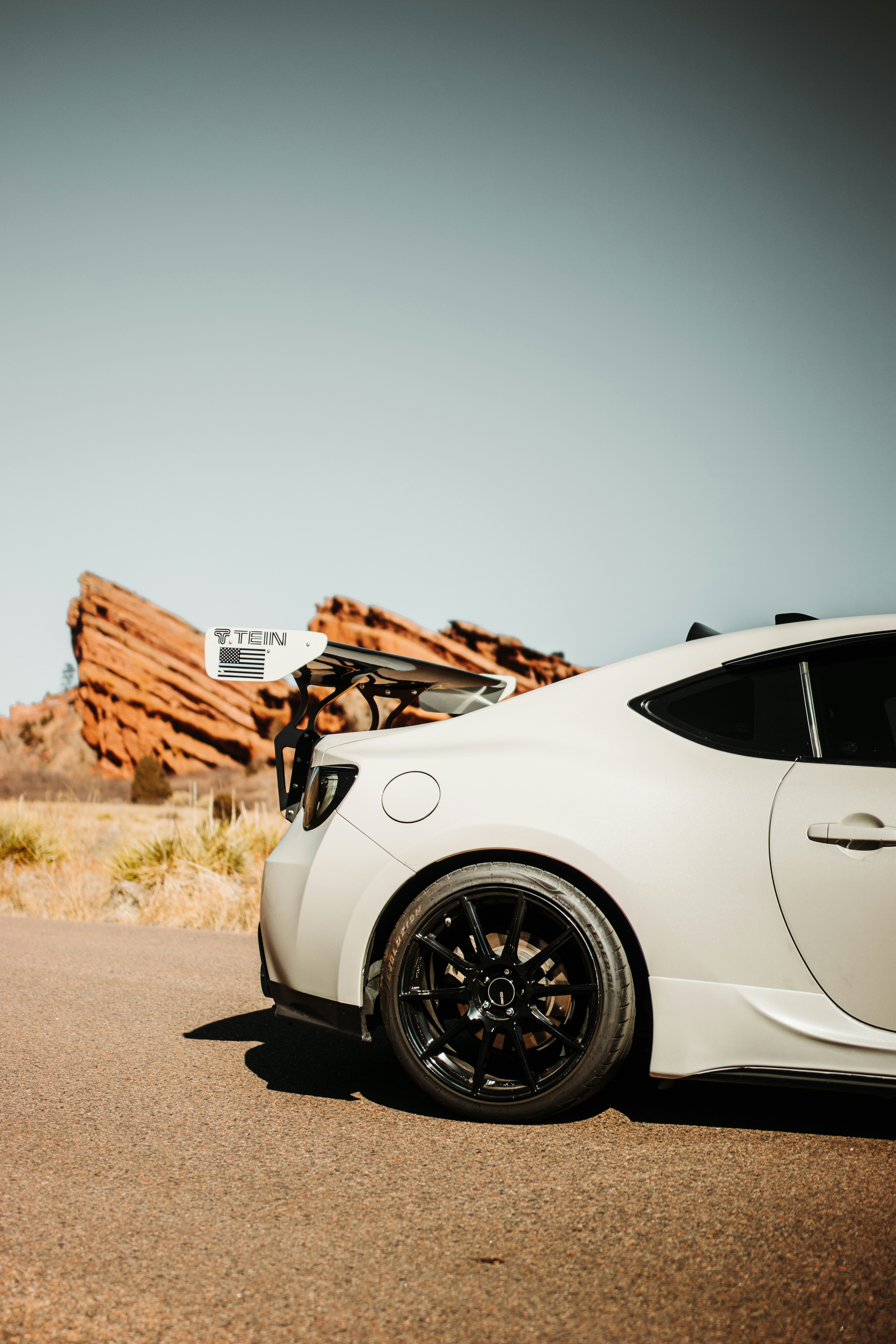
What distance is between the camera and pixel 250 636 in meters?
3.81

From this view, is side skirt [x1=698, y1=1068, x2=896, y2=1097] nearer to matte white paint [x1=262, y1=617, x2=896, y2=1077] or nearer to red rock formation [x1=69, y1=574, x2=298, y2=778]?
matte white paint [x1=262, y1=617, x2=896, y2=1077]

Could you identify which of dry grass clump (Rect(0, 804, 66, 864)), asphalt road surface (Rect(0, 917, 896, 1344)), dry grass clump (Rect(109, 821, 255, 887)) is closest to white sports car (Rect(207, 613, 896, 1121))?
asphalt road surface (Rect(0, 917, 896, 1344))

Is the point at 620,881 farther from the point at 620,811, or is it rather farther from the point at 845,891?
the point at 845,891

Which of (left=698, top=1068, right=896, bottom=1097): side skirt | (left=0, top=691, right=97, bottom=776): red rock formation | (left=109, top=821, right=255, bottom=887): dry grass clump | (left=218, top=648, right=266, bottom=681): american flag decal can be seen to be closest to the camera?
(left=698, top=1068, right=896, bottom=1097): side skirt

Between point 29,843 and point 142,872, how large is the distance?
2.05 m

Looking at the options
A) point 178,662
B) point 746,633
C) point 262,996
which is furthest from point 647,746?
point 178,662

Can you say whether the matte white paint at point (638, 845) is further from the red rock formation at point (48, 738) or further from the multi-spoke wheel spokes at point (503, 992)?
the red rock formation at point (48, 738)

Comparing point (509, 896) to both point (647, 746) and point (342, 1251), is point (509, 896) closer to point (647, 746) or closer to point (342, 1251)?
point (647, 746)

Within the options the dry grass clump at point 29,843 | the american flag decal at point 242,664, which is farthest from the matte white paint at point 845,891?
the dry grass clump at point 29,843

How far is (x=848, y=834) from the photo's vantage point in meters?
2.99

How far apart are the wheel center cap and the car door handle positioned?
1.04 m

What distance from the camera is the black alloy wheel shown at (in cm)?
312

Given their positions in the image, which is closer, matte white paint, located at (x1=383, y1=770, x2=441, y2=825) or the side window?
the side window

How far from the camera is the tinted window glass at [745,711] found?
322cm
